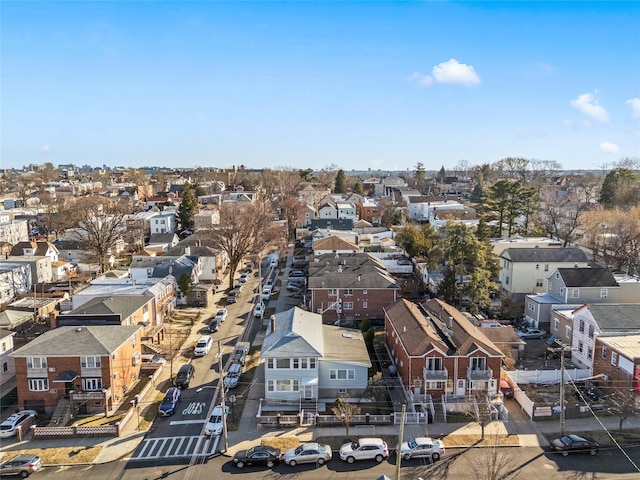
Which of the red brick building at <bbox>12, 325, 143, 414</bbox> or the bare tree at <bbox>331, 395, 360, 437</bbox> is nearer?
the bare tree at <bbox>331, 395, 360, 437</bbox>

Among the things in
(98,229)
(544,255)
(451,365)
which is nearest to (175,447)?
(451,365)

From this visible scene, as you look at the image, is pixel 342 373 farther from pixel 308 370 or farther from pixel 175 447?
pixel 175 447

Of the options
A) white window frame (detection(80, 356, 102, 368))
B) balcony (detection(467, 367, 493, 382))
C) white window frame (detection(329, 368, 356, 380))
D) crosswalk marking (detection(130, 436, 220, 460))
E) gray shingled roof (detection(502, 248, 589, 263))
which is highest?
gray shingled roof (detection(502, 248, 589, 263))

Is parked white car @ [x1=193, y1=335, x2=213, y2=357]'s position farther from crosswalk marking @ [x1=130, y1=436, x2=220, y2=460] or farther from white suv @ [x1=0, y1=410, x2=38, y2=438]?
white suv @ [x1=0, y1=410, x2=38, y2=438]

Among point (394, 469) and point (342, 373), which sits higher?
point (342, 373)

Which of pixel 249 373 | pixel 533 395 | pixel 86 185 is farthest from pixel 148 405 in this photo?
pixel 86 185

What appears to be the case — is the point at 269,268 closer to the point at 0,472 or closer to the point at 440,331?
the point at 440,331

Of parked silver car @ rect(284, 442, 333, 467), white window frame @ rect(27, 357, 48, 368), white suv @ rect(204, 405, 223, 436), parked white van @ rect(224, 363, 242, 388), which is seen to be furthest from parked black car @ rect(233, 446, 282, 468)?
white window frame @ rect(27, 357, 48, 368)
